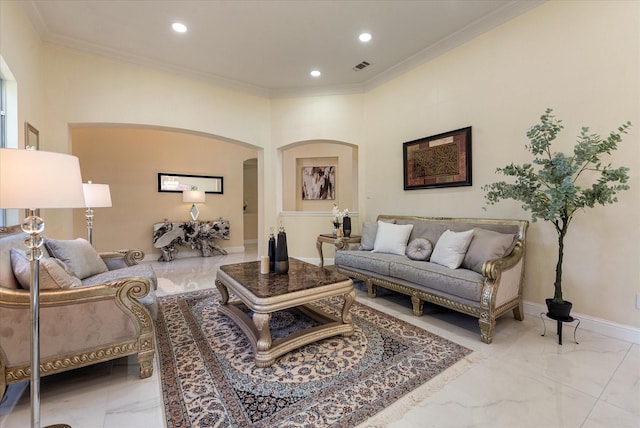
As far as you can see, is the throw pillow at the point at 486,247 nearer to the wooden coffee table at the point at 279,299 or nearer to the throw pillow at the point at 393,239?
the throw pillow at the point at 393,239

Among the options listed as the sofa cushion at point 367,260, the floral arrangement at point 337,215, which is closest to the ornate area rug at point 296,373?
the sofa cushion at point 367,260

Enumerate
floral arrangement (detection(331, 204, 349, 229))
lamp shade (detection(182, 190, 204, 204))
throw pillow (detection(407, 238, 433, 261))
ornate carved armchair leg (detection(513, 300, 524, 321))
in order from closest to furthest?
ornate carved armchair leg (detection(513, 300, 524, 321))
throw pillow (detection(407, 238, 433, 261))
floral arrangement (detection(331, 204, 349, 229))
lamp shade (detection(182, 190, 204, 204))

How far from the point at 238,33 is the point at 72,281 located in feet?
10.7

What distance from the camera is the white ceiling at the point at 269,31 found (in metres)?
3.02

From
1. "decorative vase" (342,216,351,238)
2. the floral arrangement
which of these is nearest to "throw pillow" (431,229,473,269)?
"decorative vase" (342,216,351,238)

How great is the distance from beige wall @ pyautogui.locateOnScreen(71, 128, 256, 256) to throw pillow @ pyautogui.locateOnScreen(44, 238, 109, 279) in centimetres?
348

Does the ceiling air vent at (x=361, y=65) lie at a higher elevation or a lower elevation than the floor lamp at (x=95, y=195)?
higher

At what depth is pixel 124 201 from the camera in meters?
5.72

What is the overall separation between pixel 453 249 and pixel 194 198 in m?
5.44

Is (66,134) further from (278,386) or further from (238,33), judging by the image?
(278,386)

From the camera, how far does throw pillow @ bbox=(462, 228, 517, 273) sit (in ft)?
8.55

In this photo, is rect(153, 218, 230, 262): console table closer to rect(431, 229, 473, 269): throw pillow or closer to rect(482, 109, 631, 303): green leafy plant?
rect(431, 229, 473, 269): throw pillow

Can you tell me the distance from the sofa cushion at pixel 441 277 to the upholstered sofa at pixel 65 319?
2337 mm

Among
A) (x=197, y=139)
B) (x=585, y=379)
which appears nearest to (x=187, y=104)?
(x=197, y=139)
